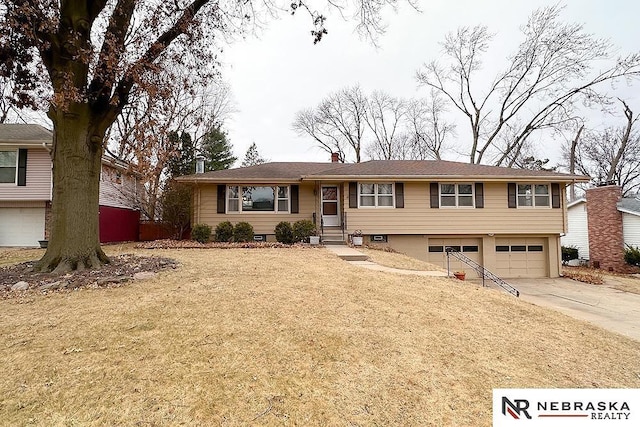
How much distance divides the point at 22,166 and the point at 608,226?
26411mm

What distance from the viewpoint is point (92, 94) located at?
701 cm

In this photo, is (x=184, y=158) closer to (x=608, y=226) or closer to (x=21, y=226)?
(x=21, y=226)

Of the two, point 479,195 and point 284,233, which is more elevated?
point 479,195

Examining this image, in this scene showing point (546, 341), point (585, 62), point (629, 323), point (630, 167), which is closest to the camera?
point (546, 341)

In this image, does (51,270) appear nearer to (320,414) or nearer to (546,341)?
(320,414)

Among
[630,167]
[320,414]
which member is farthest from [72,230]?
[630,167]

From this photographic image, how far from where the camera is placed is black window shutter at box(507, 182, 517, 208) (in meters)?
15.1

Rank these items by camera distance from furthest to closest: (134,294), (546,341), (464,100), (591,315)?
(464,100) → (591,315) → (134,294) → (546,341)

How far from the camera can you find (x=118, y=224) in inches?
675

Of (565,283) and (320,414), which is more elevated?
(320,414)

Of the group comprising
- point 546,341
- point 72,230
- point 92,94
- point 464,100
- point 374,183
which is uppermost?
point 464,100

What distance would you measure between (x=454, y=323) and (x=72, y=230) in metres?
7.06

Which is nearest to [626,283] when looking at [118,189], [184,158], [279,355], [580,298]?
[580,298]

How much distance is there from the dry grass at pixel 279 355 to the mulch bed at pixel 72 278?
43 cm
